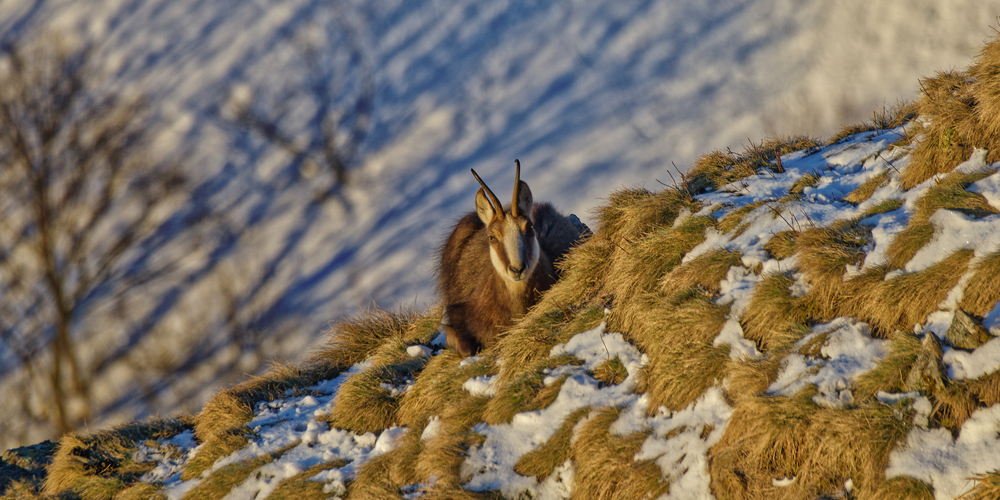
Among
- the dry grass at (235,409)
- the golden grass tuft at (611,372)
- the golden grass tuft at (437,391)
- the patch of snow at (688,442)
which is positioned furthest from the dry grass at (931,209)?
the dry grass at (235,409)

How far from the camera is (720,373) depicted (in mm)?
3758

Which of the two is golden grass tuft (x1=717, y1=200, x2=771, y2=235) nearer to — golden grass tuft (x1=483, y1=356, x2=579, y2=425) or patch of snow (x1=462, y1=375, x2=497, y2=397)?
golden grass tuft (x1=483, y1=356, x2=579, y2=425)

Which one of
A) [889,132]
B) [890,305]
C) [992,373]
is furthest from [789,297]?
[889,132]

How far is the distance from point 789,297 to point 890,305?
0.62 metres

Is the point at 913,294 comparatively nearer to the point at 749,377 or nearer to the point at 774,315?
the point at 774,315

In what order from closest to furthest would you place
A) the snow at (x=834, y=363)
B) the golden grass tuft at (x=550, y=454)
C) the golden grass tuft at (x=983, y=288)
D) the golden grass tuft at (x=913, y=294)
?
the golden grass tuft at (x=983, y=288)
the snow at (x=834, y=363)
the golden grass tuft at (x=913, y=294)
the golden grass tuft at (x=550, y=454)

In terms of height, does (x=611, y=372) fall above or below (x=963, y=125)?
below

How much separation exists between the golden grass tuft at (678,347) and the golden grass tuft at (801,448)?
418 millimetres

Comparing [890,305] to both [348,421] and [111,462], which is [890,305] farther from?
[111,462]

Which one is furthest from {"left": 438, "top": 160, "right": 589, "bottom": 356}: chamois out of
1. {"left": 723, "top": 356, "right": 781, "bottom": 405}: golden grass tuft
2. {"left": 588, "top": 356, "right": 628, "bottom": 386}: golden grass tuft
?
{"left": 723, "top": 356, "right": 781, "bottom": 405}: golden grass tuft

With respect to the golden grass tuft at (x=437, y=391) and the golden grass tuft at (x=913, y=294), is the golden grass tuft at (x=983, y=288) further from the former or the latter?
the golden grass tuft at (x=437, y=391)

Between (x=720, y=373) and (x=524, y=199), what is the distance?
2.34 meters

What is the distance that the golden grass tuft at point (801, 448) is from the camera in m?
2.81

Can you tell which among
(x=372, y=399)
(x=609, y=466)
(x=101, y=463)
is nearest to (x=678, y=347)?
(x=609, y=466)
